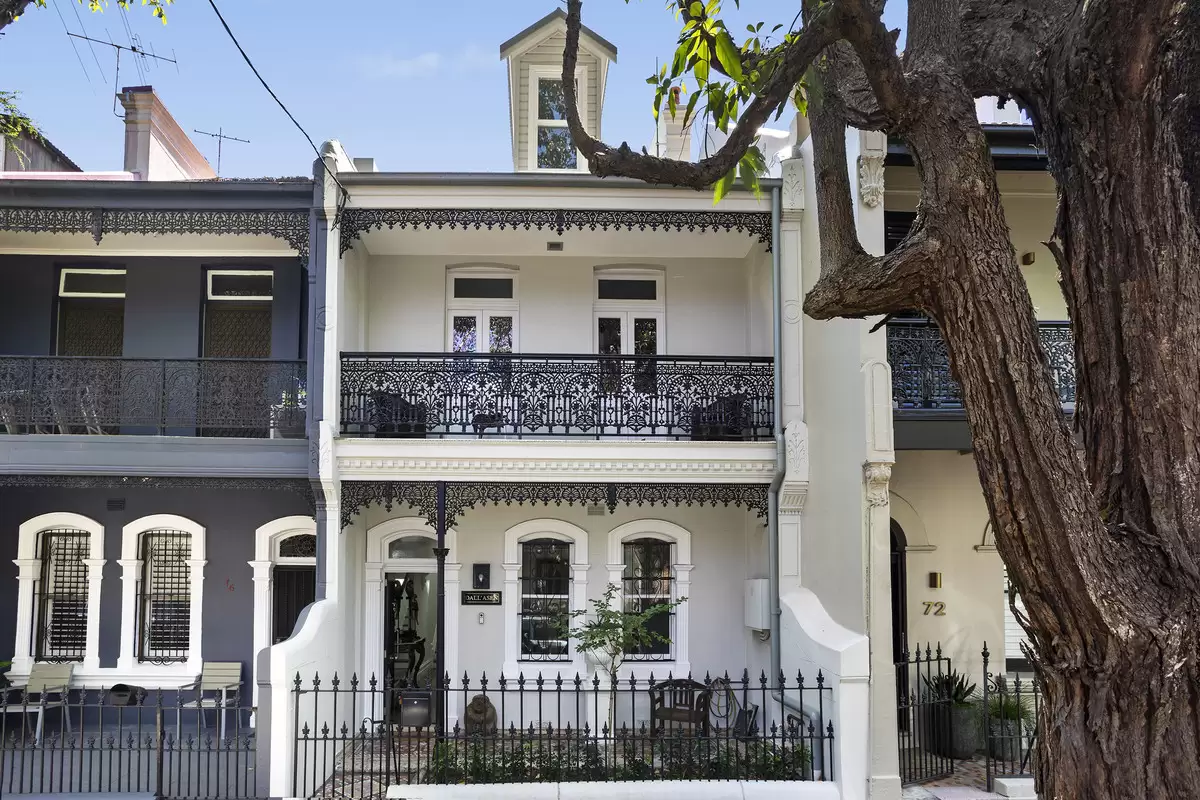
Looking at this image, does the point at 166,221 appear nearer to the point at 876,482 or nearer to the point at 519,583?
the point at 519,583

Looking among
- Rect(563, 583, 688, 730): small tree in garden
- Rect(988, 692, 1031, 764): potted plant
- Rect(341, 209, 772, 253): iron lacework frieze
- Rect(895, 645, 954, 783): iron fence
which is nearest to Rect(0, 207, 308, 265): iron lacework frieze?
Rect(341, 209, 772, 253): iron lacework frieze

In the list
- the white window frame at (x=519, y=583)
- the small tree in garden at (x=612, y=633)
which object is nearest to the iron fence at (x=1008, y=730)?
the small tree in garden at (x=612, y=633)

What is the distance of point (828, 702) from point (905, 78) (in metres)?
6.16

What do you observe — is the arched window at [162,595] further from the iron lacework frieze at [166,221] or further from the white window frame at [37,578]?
the iron lacework frieze at [166,221]

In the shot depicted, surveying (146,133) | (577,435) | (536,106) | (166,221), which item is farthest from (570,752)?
(146,133)

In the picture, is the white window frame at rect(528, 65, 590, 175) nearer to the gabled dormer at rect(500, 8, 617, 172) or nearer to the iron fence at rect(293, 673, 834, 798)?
the gabled dormer at rect(500, 8, 617, 172)

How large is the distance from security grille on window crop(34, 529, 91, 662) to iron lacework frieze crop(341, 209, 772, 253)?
6.02 m

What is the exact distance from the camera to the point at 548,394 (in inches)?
431

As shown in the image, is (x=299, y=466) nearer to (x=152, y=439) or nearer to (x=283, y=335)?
(x=152, y=439)

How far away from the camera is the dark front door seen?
1249 centimetres

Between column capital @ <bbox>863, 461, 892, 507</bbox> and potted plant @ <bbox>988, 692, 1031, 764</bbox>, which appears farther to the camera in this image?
potted plant @ <bbox>988, 692, 1031, 764</bbox>

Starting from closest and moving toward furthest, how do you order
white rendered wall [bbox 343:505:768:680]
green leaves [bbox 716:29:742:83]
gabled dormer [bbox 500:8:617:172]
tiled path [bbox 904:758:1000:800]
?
green leaves [bbox 716:29:742:83] < tiled path [bbox 904:758:1000:800] < white rendered wall [bbox 343:505:768:680] < gabled dormer [bbox 500:8:617:172]

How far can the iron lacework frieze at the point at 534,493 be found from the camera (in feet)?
35.8

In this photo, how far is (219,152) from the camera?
1805 cm
